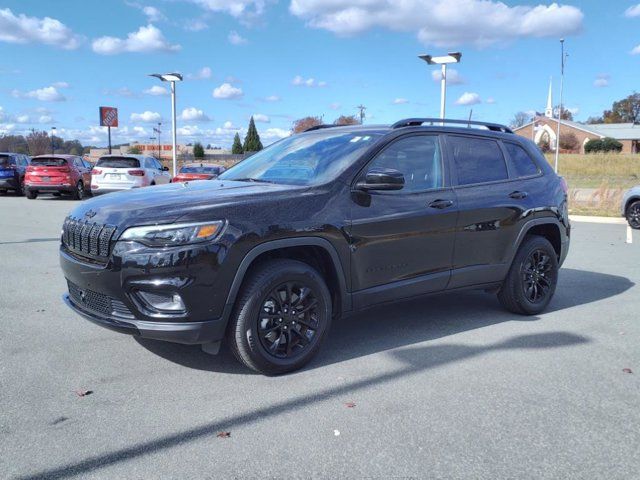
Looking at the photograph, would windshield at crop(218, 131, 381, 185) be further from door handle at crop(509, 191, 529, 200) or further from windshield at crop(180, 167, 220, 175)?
windshield at crop(180, 167, 220, 175)

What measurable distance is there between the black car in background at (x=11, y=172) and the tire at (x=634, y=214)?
851 inches

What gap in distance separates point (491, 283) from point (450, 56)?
1266 centimetres

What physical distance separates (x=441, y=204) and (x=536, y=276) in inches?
64.3

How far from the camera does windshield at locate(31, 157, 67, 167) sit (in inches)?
793

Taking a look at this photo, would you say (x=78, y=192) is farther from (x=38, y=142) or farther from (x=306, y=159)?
(x=38, y=142)

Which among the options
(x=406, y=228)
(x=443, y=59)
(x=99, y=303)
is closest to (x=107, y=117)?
(x=443, y=59)

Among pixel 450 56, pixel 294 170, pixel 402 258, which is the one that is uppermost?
pixel 450 56

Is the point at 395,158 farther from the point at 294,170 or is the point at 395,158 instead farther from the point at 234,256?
the point at 234,256

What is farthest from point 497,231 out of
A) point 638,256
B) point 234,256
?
point 638,256

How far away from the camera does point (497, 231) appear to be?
17.3ft

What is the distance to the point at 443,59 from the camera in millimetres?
16562

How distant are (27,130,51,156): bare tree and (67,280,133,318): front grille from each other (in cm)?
8792

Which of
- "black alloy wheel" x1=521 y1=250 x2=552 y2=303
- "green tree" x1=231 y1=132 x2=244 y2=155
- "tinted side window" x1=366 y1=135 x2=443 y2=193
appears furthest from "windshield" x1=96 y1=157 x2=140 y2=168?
"green tree" x1=231 y1=132 x2=244 y2=155

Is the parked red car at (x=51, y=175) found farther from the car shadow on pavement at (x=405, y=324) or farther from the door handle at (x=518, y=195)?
the door handle at (x=518, y=195)
